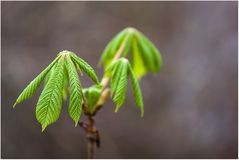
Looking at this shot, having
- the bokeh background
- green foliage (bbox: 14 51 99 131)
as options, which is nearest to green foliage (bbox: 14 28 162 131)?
green foliage (bbox: 14 51 99 131)

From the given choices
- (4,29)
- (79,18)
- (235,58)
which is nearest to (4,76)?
(4,29)

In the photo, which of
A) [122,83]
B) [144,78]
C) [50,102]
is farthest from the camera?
[144,78]

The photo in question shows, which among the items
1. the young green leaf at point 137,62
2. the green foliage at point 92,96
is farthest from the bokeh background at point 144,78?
the green foliage at point 92,96

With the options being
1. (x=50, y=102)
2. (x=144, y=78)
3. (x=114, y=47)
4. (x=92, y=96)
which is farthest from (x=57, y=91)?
(x=144, y=78)

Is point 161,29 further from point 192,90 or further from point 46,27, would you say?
point 46,27

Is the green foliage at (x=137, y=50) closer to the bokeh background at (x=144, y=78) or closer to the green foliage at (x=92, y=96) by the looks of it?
the green foliage at (x=92, y=96)

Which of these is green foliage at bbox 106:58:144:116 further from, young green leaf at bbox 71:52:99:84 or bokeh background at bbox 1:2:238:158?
bokeh background at bbox 1:2:238:158

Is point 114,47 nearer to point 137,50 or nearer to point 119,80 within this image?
point 137,50
